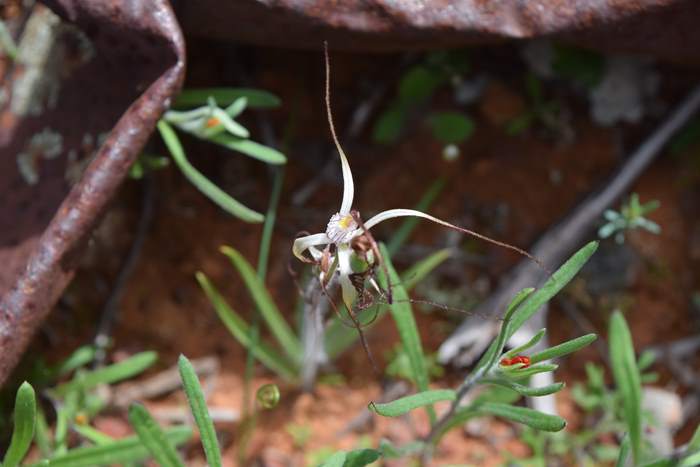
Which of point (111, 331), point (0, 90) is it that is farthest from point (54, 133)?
point (111, 331)

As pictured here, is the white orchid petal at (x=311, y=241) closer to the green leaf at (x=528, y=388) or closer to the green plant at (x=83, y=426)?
the green leaf at (x=528, y=388)

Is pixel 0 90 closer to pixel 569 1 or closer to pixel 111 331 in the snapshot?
pixel 111 331

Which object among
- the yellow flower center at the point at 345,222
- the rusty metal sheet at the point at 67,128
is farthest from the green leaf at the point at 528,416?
the rusty metal sheet at the point at 67,128

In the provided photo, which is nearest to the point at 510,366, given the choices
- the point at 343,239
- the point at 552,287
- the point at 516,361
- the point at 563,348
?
the point at 516,361

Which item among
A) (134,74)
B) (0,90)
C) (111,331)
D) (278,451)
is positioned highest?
(134,74)

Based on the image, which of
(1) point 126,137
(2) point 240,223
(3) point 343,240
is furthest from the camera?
(2) point 240,223

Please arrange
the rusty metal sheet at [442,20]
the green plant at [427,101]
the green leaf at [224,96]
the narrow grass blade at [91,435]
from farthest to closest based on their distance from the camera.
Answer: the green plant at [427,101], the green leaf at [224,96], the narrow grass blade at [91,435], the rusty metal sheet at [442,20]
